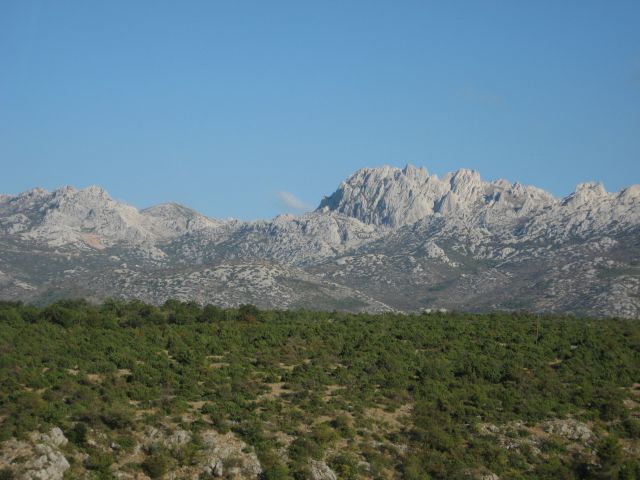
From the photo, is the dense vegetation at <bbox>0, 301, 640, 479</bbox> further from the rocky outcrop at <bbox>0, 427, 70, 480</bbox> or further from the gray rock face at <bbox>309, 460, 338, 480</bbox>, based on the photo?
the rocky outcrop at <bbox>0, 427, 70, 480</bbox>

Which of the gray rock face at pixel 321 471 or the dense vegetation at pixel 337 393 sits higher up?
the dense vegetation at pixel 337 393

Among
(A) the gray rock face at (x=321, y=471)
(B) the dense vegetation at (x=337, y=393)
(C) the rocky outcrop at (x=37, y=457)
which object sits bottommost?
(C) the rocky outcrop at (x=37, y=457)

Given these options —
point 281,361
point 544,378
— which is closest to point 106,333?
point 281,361

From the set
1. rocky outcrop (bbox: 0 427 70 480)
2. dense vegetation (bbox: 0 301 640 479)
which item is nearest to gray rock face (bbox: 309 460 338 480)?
dense vegetation (bbox: 0 301 640 479)

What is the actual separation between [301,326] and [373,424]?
2882 centimetres

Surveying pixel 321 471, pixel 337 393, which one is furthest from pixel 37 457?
pixel 337 393

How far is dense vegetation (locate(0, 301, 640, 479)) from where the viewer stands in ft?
167

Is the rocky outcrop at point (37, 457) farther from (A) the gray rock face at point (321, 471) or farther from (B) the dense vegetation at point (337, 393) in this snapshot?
(A) the gray rock face at point (321, 471)

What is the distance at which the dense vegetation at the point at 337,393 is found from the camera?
5100 centimetres

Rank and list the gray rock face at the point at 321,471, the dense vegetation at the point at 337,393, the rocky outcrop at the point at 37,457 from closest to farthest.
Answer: the rocky outcrop at the point at 37,457 < the gray rock face at the point at 321,471 < the dense vegetation at the point at 337,393

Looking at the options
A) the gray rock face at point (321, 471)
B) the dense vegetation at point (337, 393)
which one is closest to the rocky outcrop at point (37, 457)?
the dense vegetation at point (337, 393)

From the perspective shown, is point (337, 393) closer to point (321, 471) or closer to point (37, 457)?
point (321, 471)

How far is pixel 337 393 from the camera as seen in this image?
59.9 m

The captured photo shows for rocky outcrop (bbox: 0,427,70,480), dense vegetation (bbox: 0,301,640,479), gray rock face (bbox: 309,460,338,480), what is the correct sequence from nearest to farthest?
rocky outcrop (bbox: 0,427,70,480) → gray rock face (bbox: 309,460,338,480) → dense vegetation (bbox: 0,301,640,479)
